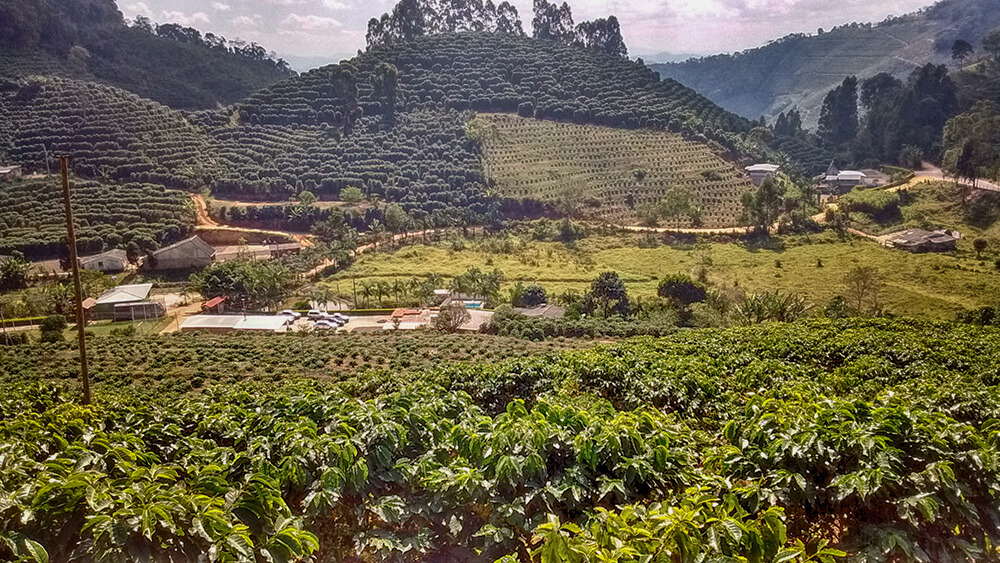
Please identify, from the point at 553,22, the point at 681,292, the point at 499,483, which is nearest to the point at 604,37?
the point at 553,22

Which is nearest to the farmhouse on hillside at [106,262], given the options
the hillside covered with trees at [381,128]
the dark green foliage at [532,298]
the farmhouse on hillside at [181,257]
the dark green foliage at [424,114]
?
the farmhouse on hillside at [181,257]

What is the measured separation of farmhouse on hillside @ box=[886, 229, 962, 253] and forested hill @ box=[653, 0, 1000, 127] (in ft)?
311

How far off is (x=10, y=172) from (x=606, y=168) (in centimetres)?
5706

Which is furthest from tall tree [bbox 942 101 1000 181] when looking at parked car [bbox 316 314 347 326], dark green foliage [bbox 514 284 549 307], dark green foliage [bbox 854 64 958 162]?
parked car [bbox 316 314 347 326]

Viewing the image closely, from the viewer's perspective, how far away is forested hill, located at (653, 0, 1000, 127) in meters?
132

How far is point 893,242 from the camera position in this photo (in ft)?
158

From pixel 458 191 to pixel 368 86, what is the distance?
29435 millimetres

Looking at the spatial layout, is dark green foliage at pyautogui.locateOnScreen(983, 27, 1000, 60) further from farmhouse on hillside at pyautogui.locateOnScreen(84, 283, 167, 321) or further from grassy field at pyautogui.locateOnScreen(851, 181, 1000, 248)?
farmhouse on hillside at pyautogui.locateOnScreen(84, 283, 167, 321)

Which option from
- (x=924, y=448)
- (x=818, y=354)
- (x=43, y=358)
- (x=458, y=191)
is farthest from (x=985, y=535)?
(x=458, y=191)

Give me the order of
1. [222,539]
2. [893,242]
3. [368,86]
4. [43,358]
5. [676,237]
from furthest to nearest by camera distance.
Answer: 1. [368,86]
2. [676,237]
3. [893,242]
4. [43,358]
5. [222,539]

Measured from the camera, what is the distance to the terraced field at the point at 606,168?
6166 centimetres

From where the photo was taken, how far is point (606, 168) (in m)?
68.6

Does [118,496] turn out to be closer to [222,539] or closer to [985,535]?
[222,539]

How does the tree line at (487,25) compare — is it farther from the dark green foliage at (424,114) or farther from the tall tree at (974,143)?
the tall tree at (974,143)
